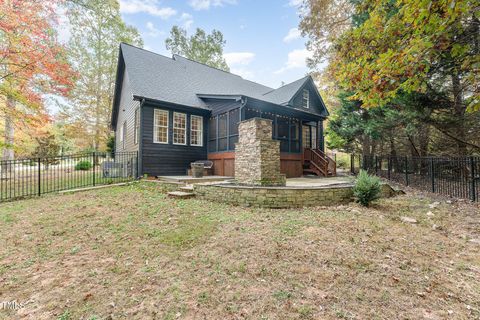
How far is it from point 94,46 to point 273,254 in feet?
75.5

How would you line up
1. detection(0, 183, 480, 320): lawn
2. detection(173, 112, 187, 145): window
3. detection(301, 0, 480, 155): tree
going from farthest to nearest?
detection(173, 112, 187, 145): window → detection(301, 0, 480, 155): tree → detection(0, 183, 480, 320): lawn

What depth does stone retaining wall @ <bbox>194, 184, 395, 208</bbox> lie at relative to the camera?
237 inches

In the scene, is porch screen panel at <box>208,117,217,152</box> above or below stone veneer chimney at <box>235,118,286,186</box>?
above

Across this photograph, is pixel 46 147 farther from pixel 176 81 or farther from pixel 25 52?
pixel 176 81

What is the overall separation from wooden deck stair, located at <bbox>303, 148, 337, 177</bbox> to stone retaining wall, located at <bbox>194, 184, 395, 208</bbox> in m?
5.49

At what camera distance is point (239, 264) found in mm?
3152

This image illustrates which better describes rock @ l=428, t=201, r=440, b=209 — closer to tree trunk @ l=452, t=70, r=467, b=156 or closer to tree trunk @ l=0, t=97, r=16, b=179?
tree trunk @ l=452, t=70, r=467, b=156

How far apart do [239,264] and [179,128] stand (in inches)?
350

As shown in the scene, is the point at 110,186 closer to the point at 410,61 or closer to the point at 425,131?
the point at 410,61

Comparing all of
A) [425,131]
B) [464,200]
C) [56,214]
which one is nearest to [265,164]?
Answer: [56,214]

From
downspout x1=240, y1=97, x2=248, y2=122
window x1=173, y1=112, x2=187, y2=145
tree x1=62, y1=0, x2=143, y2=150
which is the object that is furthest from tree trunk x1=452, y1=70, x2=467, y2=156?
tree x1=62, y1=0, x2=143, y2=150

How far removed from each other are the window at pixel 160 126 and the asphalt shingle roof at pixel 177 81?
0.72 metres

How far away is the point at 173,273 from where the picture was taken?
9.68ft

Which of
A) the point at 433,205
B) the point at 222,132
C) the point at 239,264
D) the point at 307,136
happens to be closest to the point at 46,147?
the point at 222,132
